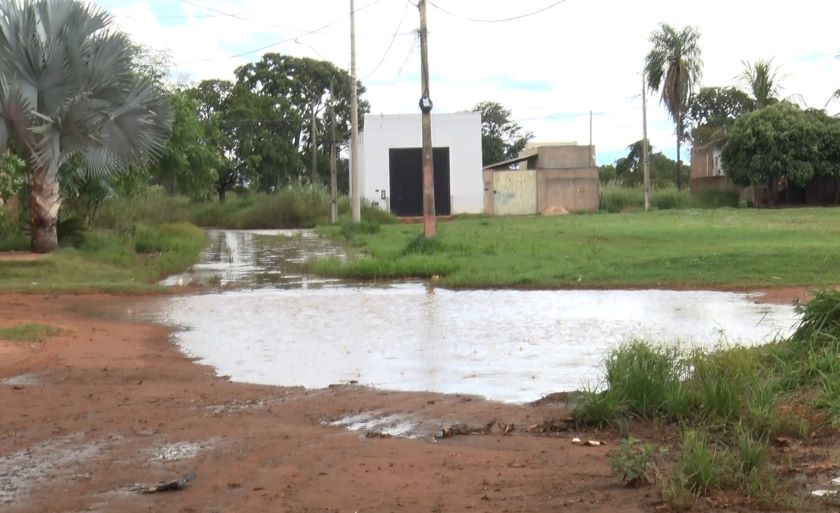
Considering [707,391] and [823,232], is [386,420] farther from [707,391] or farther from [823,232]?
[823,232]

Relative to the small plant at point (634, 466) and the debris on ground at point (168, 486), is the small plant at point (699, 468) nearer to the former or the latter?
the small plant at point (634, 466)

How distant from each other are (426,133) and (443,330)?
1424 cm

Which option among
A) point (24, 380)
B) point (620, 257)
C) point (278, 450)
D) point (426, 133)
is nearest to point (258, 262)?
point (426, 133)

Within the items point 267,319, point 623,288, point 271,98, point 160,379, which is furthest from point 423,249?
point 271,98

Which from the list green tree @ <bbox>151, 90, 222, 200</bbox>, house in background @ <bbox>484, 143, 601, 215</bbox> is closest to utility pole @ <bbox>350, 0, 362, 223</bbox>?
green tree @ <bbox>151, 90, 222, 200</bbox>

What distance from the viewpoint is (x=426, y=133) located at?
1059 inches

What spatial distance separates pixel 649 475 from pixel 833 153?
47.9 meters

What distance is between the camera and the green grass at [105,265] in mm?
19312

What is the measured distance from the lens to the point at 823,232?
27.0 m

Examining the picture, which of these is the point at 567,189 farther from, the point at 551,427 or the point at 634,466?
the point at 634,466

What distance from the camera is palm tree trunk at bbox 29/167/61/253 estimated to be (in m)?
23.6

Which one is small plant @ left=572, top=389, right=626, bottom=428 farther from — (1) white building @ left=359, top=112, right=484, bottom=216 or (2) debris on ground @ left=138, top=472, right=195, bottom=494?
(1) white building @ left=359, top=112, right=484, bottom=216

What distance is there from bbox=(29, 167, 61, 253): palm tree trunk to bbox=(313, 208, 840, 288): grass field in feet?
22.1

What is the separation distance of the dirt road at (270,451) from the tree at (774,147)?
4380cm
